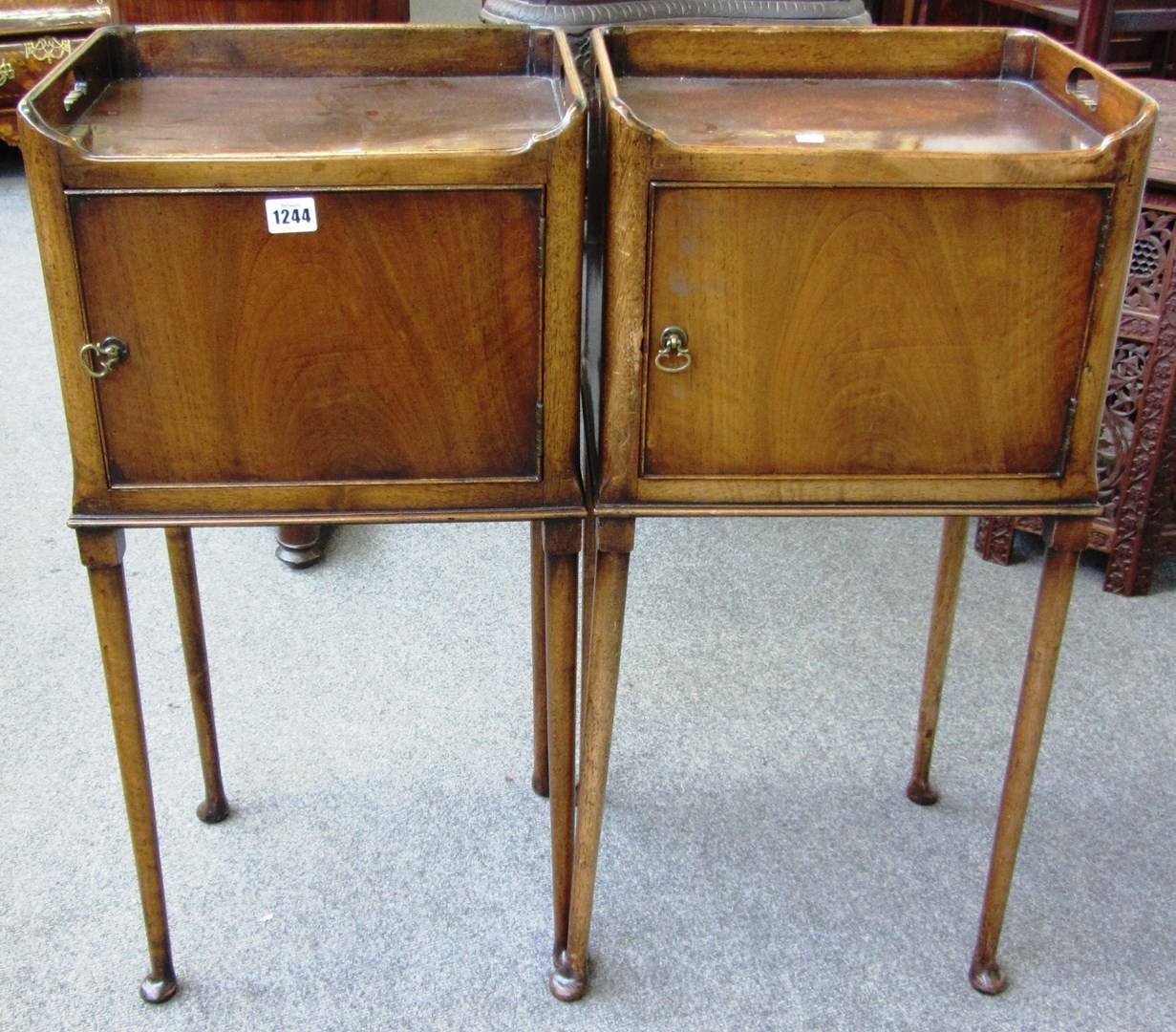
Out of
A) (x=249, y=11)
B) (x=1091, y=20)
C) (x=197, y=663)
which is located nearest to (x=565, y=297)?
(x=197, y=663)

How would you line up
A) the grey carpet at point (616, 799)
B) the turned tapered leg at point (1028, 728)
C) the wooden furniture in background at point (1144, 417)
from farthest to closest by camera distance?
the wooden furniture in background at point (1144, 417) → the grey carpet at point (616, 799) → the turned tapered leg at point (1028, 728)

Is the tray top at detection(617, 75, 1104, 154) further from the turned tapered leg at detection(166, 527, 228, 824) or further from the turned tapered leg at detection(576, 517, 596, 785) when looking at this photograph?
the turned tapered leg at detection(166, 527, 228, 824)

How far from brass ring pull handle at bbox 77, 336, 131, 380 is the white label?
0.16m

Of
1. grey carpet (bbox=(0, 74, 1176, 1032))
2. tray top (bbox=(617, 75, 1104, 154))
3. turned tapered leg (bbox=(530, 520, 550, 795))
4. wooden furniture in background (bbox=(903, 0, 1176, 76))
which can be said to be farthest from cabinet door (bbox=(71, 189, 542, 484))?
wooden furniture in background (bbox=(903, 0, 1176, 76))

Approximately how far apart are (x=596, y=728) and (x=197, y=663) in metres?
0.55

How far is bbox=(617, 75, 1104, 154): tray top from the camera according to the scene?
1130 millimetres

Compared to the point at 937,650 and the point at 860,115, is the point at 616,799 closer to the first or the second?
the point at 937,650

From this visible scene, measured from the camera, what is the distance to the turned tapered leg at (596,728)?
1.22m

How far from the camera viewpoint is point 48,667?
1.97 meters

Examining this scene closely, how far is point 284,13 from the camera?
6.96 ft

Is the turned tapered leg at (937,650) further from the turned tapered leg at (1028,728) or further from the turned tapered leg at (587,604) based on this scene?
the turned tapered leg at (587,604)

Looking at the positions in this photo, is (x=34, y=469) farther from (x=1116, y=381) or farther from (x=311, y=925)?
Result: (x=1116, y=381)

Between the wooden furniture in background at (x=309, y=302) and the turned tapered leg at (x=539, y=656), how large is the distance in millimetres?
289

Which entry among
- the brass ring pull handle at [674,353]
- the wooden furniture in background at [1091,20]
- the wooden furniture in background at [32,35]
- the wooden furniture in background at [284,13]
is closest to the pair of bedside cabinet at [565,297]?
the brass ring pull handle at [674,353]
